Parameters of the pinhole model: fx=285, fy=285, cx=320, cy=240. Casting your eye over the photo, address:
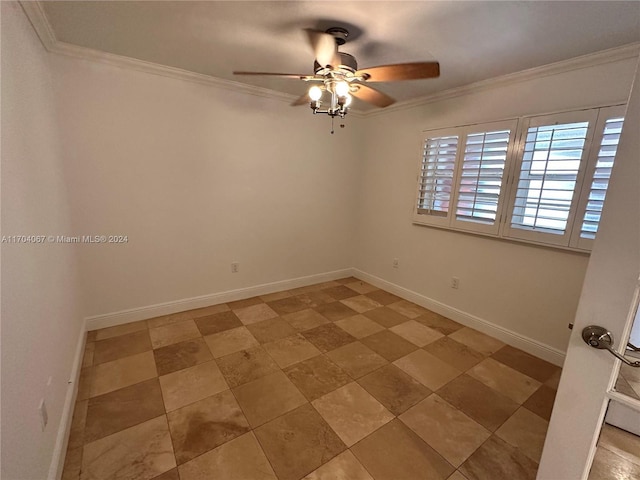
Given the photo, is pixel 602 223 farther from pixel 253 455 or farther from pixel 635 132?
pixel 253 455

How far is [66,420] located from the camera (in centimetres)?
162

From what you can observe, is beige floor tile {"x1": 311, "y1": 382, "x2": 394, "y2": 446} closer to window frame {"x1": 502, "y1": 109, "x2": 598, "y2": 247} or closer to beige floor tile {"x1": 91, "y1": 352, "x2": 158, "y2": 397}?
beige floor tile {"x1": 91, "y1": 352, "x2": 158, "y2": 397}

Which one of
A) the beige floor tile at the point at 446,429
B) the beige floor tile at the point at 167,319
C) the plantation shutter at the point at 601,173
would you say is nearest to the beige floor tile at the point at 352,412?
the beige floor tile at the point at 446,429

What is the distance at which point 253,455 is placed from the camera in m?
1.55

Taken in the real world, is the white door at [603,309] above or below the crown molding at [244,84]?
below

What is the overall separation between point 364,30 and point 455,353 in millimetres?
2652

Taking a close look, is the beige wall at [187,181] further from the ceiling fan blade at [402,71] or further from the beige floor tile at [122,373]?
the ceiling fan blade at [402,71]

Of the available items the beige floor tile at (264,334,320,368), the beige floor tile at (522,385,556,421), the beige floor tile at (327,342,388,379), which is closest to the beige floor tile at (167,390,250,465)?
the beige floor tile at (264,334,320,368)

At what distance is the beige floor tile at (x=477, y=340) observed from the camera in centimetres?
263

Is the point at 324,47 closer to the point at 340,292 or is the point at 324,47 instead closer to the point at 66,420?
the point at 66,420

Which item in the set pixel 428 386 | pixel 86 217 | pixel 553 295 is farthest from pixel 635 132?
pixel 86 217

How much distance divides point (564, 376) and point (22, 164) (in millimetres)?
2422

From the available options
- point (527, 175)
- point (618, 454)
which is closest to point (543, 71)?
point (527, 175)

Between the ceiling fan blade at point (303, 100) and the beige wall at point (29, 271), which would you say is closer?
the beige wall at point (29, 271)
